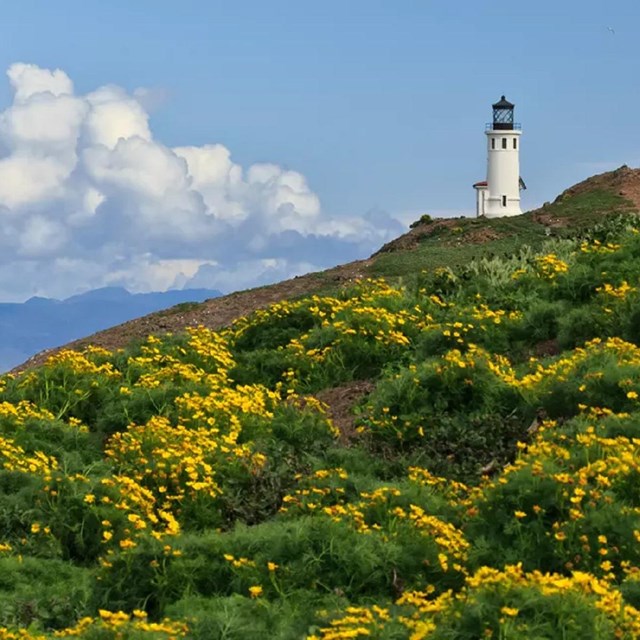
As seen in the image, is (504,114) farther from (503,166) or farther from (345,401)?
(345,401)

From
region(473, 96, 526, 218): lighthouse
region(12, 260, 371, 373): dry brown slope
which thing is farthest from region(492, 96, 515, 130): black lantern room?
region(12, 260, 371, 373): dry brown slope

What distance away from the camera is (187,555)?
33.8 ft

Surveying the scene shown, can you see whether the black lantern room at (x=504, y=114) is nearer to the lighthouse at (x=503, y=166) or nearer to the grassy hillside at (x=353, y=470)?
the lighthouse at (x=503, y=166)

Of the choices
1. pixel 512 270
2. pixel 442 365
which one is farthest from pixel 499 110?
pixel 442 365

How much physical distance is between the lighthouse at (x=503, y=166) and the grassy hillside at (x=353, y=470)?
50.9m

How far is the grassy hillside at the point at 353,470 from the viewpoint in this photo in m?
9.16

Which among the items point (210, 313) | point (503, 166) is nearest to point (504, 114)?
point (503, 166)

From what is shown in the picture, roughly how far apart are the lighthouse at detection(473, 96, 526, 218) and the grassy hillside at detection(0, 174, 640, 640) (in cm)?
5095

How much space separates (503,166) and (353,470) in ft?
198

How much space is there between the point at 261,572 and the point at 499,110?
66.3 metres

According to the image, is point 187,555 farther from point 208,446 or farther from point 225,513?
point 208,446

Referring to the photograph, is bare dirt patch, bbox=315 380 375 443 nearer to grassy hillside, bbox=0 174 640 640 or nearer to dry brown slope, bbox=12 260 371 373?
grassy hillside, bbox=0 174 640 640

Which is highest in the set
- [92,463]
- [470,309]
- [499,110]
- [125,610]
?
[499,110]

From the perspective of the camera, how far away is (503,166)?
71.8 metres
